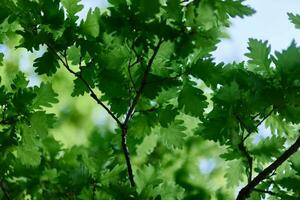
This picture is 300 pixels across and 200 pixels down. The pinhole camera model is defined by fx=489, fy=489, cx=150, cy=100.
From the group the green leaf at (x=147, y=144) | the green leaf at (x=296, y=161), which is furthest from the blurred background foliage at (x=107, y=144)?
the green leaf at (x=296, y=161)

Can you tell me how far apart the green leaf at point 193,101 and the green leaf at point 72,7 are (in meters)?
0.50

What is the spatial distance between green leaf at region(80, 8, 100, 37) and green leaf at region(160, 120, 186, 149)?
511 millimetres

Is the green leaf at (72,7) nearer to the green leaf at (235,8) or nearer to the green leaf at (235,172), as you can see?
the green leaf at (235,8)

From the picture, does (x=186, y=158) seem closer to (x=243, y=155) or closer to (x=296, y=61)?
(x=243, y=155)

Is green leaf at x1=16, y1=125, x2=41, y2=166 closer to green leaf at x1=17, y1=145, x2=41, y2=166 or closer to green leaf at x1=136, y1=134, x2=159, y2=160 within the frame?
green leaf at x1=17, y1=145, x2=41, y2=166

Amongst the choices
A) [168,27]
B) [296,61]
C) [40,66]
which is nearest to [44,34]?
[40,66]

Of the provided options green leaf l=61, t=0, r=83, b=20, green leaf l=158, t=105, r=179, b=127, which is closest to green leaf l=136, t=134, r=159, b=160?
green leaf l=158, t=105, r=179, b=127

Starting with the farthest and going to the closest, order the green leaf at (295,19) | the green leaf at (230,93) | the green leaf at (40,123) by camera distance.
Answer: the green leaf at (40,123) < the green leaf at (295,19) < the green leaf at (230,93)

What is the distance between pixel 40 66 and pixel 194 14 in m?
0.64

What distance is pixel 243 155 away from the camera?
194 centimetres

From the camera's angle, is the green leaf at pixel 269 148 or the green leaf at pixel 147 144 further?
the green leaf at pixel 147 144

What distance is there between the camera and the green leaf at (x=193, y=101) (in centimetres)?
188

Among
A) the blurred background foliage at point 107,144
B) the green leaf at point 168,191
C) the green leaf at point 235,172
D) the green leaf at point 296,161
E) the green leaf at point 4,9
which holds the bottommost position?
the green leaf at point 296,161

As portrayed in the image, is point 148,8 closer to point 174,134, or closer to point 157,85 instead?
point 157,85
